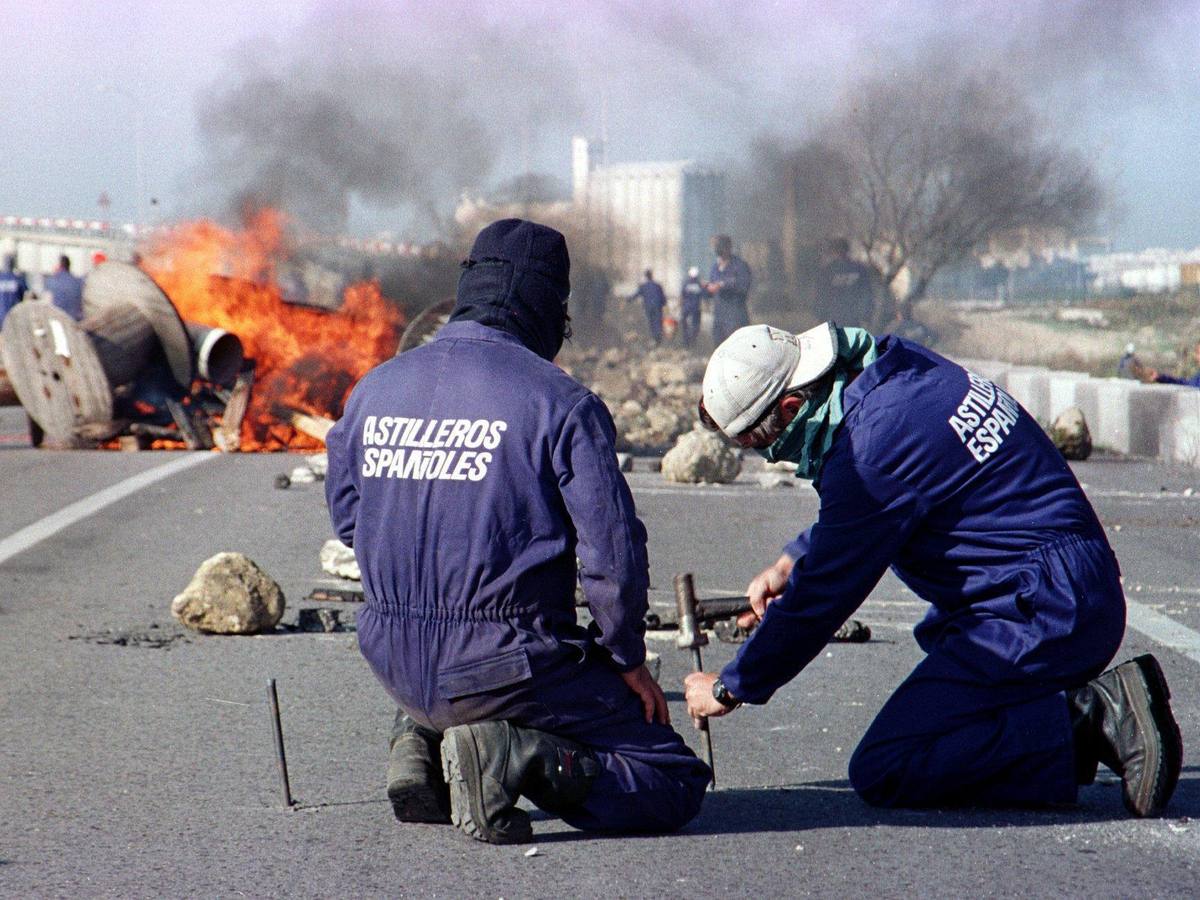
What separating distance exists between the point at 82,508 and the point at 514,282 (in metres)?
7.78

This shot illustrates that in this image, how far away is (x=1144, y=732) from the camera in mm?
4297

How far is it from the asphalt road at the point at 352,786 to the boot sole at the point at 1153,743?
7 cm

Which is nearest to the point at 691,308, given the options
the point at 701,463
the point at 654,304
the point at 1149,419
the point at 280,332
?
the point at 654,304

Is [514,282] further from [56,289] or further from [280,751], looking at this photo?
[56,289]

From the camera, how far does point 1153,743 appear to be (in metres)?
4.27

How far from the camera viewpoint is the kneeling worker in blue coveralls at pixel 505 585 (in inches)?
158

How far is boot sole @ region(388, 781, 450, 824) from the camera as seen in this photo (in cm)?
419

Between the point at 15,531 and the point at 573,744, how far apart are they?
6999 millimetres

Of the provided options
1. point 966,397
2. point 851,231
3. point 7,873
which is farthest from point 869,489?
point 851,231

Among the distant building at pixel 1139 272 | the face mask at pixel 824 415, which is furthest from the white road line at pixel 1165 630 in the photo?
the distant building at pixel 1139 272

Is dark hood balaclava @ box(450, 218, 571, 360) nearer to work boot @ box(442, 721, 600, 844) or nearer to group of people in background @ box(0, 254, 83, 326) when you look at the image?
work boot @ box(442, 721, 600, 844)

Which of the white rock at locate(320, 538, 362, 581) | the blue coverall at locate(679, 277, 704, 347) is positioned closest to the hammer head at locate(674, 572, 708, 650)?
the white rock at locate(320, 538, 362, 581)

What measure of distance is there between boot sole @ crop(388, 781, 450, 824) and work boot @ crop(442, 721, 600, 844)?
0.37ft

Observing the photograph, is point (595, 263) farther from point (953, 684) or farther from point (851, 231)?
point (953, 684)
